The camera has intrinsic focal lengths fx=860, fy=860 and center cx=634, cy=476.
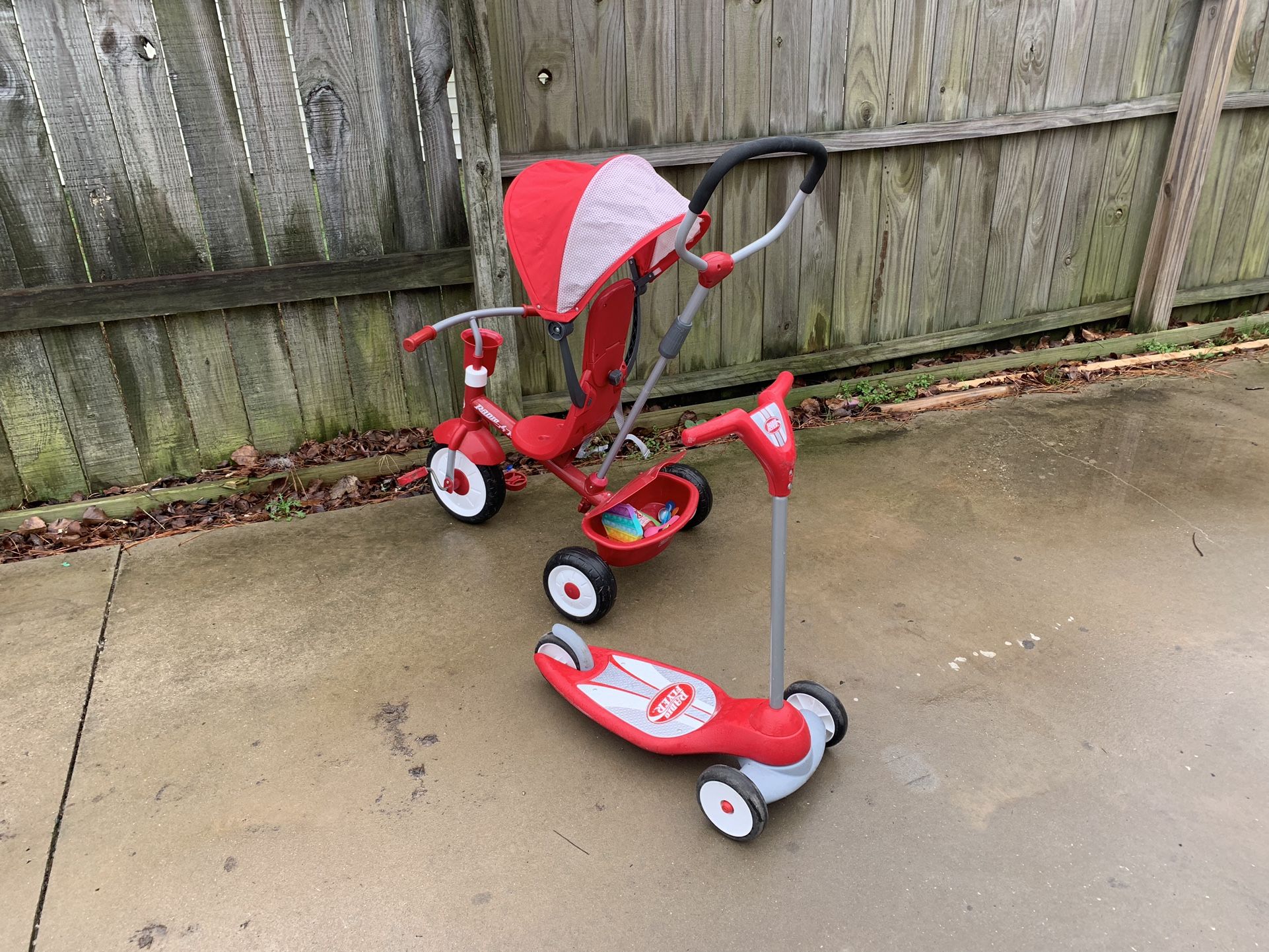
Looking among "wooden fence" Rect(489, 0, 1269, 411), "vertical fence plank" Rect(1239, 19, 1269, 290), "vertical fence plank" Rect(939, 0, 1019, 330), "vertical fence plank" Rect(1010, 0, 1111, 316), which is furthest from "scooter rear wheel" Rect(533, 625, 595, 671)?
"vertical fence plank" Rect(1239, 19, 1269, 290)

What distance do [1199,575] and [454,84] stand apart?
3231 mm

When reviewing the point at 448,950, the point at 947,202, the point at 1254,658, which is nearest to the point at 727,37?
the point at 947,202

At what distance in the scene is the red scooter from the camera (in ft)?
6.22

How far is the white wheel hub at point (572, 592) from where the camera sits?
2744mm

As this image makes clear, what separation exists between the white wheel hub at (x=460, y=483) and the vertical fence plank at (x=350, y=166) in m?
0.57

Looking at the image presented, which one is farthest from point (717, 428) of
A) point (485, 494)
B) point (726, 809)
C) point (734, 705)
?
point (485, 494)

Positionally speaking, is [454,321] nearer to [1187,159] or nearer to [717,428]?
[717,428]

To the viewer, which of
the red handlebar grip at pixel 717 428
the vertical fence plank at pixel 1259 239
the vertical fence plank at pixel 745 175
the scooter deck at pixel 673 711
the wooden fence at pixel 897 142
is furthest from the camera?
the vertical fence plank at pixel 1259 239

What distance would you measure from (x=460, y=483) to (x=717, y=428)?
178cm

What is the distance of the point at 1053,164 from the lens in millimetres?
4461

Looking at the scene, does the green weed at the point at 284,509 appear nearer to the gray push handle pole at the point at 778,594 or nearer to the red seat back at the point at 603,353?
the red seat back at the point at 603,353

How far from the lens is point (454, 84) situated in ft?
10.8

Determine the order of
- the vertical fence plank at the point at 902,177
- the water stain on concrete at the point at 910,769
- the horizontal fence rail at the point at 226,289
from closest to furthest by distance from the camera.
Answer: the water stain on concrete at the point at 910,769
the horizontal fence rail at the point at 226,289
the vertical fence plank at the point at 902,177

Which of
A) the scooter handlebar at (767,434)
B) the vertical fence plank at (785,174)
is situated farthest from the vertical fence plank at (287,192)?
the scooter handlebar at (767,434)
